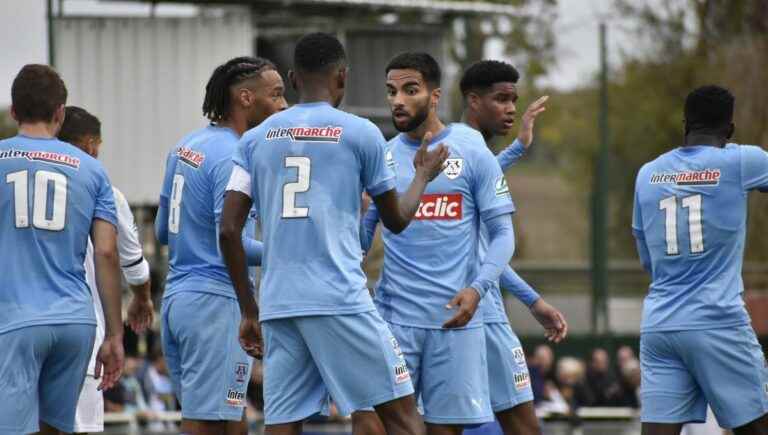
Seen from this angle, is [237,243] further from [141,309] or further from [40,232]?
[141,309]

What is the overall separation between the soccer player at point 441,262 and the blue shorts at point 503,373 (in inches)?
16.9

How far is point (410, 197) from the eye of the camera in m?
8.12

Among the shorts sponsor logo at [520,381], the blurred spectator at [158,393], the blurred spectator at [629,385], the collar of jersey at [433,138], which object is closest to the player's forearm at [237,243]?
the collar of jersey at [433,138]

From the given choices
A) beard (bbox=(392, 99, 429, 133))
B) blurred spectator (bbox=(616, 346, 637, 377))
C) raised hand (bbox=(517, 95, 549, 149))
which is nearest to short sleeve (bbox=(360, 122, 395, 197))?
beard (bbox=(392, 99, 429, 133))

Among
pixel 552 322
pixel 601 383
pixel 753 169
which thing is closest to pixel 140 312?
pixel 552 322

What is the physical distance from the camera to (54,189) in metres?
8.49

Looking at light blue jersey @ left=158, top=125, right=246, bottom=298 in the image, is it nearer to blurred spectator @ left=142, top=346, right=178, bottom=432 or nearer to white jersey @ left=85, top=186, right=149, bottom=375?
white jersey @ left=85, top=186, right=149, bottom=375

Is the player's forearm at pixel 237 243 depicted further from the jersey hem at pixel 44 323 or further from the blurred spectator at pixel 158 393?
the blurred spectator at pixel 158 393

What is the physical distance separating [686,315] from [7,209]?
404 cm

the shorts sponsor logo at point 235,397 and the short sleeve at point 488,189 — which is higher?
the short sleeve at point 488,189

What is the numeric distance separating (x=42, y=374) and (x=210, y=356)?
1.17 meters

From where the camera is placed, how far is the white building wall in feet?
72.1

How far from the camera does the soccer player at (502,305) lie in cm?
959

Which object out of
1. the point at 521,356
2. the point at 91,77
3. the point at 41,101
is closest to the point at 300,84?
the point at 41,101
